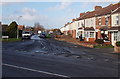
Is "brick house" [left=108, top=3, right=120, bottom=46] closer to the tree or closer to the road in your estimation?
the road

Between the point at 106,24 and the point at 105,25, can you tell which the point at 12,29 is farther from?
the point at 106,24

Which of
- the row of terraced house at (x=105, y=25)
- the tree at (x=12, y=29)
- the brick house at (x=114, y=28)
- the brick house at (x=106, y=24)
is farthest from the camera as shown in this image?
the tree at (x=12, y=29)

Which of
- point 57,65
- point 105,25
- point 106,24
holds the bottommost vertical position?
point 57,65

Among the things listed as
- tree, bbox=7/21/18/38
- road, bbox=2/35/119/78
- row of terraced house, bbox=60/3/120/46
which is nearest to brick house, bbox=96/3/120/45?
row of terraced house, bbox=60/3/120/46

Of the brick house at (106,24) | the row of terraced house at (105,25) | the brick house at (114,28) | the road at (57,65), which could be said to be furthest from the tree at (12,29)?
the road at (57,65)

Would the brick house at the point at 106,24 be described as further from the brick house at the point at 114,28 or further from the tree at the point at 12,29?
the tree at the point at 12,29

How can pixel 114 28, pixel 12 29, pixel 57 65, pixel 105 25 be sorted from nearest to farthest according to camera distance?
pixel 57 65 → pixel 114 28 → pixel 105 25 → pixel 12 29

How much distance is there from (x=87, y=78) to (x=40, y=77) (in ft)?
7.22

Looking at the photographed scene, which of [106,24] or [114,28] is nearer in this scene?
[114,28]

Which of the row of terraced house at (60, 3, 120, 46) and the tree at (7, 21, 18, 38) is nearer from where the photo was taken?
the row of terraced house at (60, 3, 120, 46)

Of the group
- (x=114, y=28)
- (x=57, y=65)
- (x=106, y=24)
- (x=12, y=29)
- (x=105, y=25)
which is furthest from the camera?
(x=12, y=29)

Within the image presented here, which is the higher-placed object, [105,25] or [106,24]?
[106,24]

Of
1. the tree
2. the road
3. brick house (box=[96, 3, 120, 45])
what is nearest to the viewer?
the road

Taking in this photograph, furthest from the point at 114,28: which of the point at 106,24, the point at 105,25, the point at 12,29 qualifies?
the point at 12,29
